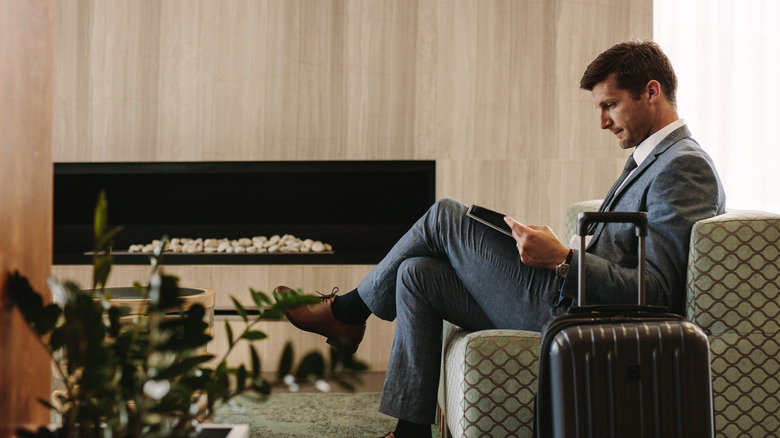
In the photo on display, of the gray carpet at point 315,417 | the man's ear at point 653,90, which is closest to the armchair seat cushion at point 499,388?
the gray carpet at point 315,417

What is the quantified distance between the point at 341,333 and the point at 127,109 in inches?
65.8

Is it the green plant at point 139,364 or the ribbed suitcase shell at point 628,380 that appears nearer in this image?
the green plant at point 139,364

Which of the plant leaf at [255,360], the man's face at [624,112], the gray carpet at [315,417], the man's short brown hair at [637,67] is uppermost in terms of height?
the man's short brown hair at [637,67]

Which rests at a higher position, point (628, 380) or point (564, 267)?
point (564, 267)

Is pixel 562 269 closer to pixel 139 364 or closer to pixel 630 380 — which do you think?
pixel 630 380

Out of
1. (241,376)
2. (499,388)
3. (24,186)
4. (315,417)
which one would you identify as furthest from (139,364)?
(315,417)

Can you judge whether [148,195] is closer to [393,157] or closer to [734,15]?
[393,157]

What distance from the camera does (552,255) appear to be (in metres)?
1.55

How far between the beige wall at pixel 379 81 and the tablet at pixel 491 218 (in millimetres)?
1290

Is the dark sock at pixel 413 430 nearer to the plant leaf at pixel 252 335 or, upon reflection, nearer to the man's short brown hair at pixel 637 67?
the man's short brown hair at pixel 637 67

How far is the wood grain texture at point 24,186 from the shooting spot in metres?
0.72

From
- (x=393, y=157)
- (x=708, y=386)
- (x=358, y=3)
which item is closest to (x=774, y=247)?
(x=708, y=386)

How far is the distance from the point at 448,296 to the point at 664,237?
0.55 metres

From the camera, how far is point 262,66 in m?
2.98
